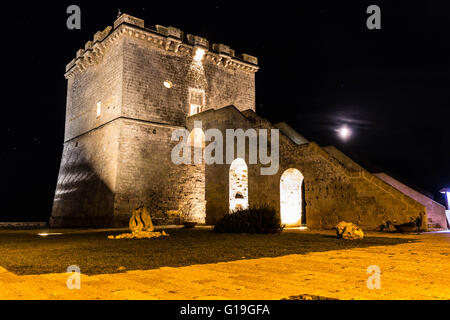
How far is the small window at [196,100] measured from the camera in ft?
72.8

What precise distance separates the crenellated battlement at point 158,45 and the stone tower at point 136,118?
0.19ft

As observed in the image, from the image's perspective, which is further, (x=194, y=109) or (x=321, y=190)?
(x=194, y=109)

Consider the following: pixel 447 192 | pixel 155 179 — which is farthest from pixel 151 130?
pixel 447 192

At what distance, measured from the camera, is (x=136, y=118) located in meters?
19.6

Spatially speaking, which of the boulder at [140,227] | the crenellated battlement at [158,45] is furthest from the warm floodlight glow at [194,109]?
the boulder at [140,227]

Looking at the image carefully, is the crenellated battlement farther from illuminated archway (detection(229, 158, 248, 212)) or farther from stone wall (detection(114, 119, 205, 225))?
illuminated archway (detection(229, 158, 248, 212))

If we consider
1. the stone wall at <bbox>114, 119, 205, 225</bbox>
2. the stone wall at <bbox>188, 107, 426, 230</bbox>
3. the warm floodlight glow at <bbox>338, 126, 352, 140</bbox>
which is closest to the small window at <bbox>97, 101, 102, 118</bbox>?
the stone wall at <bbox>114, 119, 205, 225</bbox>

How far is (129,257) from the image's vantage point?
18.5 ft

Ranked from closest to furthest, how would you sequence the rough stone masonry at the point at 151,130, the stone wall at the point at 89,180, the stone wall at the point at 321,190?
the stone wall at the point at 321,190
the rough stone masonry at the point at 151,130
the stone wall at the point at 89,180

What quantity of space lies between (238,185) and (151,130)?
5960mm

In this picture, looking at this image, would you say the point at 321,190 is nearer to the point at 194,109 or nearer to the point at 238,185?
the point at 238,185

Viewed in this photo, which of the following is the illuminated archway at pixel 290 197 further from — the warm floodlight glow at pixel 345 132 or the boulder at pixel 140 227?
the boulder at pixel 140 227

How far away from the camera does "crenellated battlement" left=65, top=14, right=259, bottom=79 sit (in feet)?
65.6

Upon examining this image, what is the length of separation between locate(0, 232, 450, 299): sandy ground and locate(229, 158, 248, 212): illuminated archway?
13.2 metres
